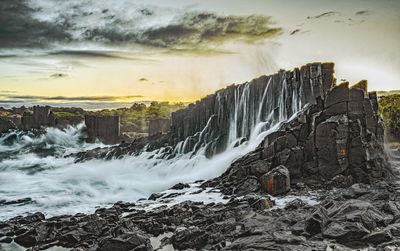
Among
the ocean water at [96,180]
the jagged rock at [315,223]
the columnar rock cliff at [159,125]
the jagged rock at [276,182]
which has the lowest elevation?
the columnar rock cliff at [159,125]

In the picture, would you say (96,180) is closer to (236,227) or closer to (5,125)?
(236,227)

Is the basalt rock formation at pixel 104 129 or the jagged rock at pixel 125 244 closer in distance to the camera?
the jagged rock at pixel 125 244

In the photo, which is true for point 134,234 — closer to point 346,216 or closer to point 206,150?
point 346,216

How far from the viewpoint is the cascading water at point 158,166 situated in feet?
75.4

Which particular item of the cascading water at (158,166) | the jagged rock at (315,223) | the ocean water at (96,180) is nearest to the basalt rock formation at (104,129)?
the ocean water at (96,180)

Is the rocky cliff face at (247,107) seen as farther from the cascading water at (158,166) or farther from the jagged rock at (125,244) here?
the jagged rock at (125,244)

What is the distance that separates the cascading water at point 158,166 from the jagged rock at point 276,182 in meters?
7.41

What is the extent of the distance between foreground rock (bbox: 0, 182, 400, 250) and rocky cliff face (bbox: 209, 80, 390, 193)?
3.38 metres

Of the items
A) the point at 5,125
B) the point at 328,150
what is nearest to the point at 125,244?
the point at 328,150

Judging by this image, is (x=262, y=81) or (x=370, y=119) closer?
(x=370, y=119)

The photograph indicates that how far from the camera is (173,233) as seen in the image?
1300 centimetres

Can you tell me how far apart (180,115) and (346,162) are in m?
27.5

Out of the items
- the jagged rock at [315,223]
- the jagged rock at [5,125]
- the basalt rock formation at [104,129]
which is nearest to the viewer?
the jagged rock at [315,223]

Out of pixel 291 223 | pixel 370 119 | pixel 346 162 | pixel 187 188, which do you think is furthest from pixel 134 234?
pixel 370 119
